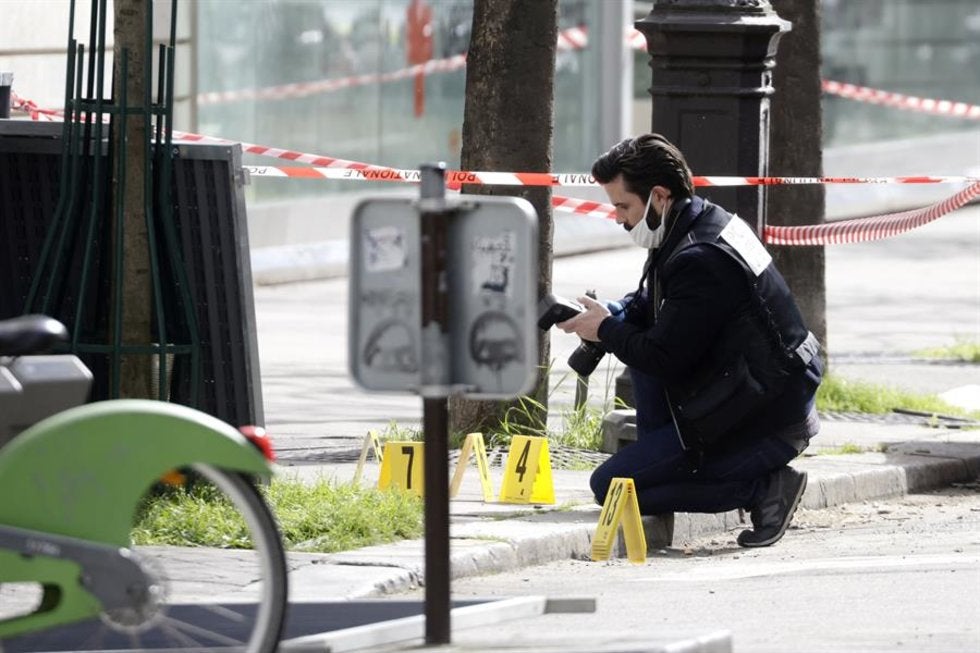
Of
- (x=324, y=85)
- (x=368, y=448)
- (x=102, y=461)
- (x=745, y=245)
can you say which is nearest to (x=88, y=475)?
(x=102, y=461)

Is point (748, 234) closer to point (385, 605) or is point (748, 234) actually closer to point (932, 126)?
point (385, 605)

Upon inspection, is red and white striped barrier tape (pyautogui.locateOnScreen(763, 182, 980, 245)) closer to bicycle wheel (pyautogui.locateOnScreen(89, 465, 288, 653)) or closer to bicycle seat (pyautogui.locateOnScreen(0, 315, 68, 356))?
bicycle wheel (pyautogui.locateOnScreen(89, 465, 288, 653))

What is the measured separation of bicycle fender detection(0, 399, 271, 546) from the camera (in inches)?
186

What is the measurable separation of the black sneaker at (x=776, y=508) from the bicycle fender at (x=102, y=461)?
127 inches

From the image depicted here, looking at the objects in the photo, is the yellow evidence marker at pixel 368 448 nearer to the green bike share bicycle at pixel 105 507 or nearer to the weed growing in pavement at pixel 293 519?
the weed growing in pavement at pixel 293 519

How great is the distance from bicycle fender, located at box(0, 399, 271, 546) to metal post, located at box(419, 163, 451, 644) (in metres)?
0.53

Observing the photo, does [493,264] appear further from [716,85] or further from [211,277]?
[716,85]

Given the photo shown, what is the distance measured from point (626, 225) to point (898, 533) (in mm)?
1458

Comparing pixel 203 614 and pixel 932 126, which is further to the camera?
pixel 932 126

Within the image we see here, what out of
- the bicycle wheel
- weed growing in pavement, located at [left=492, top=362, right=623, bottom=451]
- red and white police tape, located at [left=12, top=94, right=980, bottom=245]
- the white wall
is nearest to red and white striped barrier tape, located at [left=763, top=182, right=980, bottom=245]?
red and white police tape, located at [left=12, top=94, right=980, bottom=245]

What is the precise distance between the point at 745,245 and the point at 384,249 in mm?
2604

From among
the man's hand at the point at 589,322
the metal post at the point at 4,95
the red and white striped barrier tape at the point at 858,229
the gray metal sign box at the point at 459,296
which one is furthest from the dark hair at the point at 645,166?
the red and white striped barrier tape at the point at 858,229

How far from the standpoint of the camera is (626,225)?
7773mm

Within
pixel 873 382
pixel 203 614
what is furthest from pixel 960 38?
pixel 203 614
